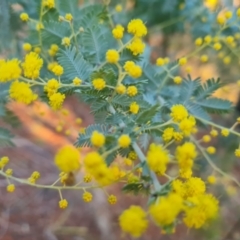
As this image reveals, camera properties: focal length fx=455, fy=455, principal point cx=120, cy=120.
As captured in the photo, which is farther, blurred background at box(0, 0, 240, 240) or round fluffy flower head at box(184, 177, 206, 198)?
blurred background at box(0, 0, 240, 240)

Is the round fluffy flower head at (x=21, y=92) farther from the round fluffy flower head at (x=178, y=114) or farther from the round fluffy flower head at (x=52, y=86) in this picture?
the round fluffy flower head at (x=178, y=114)

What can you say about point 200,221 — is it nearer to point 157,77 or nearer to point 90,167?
point 90,167

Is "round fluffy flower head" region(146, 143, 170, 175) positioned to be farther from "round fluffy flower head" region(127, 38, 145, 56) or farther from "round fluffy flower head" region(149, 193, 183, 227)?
"round fluffy flower head" region(127, 38, 145, 56)

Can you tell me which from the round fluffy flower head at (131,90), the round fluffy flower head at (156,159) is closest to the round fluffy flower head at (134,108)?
the round fluffy flower head at (131,90)

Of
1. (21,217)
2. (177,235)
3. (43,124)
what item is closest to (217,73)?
(177,235)

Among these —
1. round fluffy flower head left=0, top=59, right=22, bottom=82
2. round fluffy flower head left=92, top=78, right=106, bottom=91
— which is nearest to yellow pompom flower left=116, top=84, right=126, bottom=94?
round fluffy flower head left=92, top=78, right=106, bottom=91
